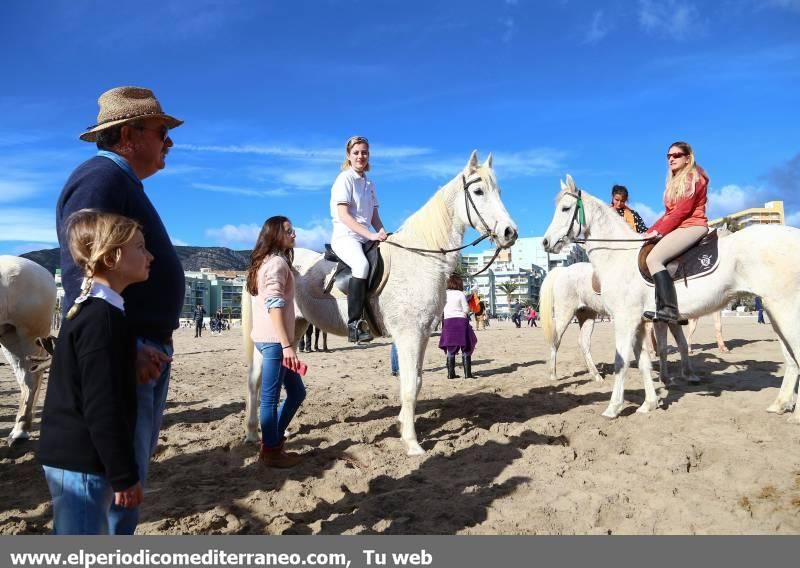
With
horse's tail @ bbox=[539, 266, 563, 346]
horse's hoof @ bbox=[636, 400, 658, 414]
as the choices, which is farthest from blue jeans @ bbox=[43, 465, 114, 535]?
horse's tail @ bbox=[539, 266, 563, 346]

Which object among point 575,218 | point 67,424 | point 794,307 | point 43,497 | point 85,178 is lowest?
point 43,497

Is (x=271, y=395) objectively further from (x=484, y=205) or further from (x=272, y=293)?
(x=484, y=205)

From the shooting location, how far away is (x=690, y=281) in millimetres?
6359

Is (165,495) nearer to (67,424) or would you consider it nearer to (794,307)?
(67,424)

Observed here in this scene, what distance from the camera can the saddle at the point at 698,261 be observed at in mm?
6266

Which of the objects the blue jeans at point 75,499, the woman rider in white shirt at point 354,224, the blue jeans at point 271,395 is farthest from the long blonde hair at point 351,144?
the blue jeans at point 75,499

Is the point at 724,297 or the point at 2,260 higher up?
the point at 2,260

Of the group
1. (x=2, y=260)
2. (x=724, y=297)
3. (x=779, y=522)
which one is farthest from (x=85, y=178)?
(x=724, y=297)

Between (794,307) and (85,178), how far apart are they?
6.93 metres

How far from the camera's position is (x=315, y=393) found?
8594mm

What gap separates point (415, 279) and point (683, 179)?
146 inches

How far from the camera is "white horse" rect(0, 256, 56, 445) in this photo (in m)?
6.07

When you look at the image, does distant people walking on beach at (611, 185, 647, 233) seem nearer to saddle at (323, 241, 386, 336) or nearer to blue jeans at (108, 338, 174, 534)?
saddle at (323, 241, 386, 336)

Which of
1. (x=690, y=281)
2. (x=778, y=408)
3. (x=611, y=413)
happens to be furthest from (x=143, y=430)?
(x=778, y=408)
